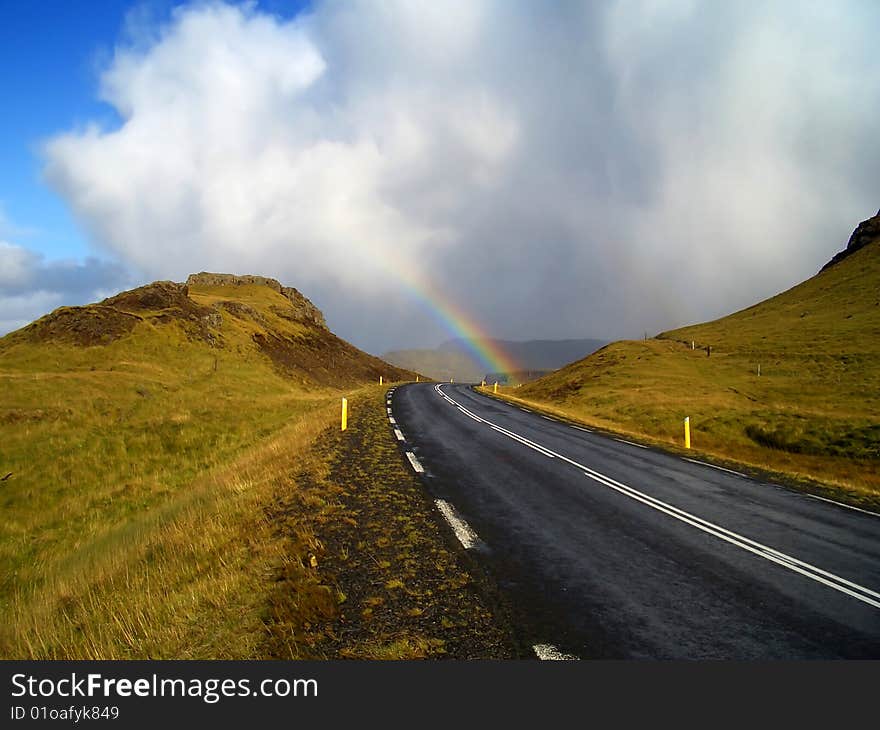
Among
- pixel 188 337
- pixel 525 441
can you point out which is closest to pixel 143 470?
pixel 525 441

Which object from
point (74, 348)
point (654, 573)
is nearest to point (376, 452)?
point (654, 573)

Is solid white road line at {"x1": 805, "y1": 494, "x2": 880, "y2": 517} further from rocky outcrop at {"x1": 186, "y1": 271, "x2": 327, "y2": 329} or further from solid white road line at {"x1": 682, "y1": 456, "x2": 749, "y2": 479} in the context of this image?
rocky outcrop at {"x1": 186, "y1": 271, "x2": 327, "y2": 329}

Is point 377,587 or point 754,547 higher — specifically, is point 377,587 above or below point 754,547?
above

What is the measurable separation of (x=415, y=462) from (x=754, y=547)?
7.30 metres

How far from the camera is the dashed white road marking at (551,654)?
383cm

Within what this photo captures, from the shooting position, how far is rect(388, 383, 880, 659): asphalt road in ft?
14.1

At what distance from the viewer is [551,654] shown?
389cm

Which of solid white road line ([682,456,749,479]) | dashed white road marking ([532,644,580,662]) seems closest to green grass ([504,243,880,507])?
solid white road line ([682,456,749,479])

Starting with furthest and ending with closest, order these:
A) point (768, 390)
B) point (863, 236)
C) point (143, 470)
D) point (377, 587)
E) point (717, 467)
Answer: point (863, 236) → point (768, 390) → point (143, 470) → point (717, 467) → point (377, 587)

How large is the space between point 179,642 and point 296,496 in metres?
4.29

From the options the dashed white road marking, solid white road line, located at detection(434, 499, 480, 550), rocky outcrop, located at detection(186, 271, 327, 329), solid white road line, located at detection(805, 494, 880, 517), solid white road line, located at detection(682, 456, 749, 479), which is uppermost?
rocky outcrop, located at detection(186, 271, 327, 329)

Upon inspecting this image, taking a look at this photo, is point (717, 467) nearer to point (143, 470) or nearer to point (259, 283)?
point (143, 470)

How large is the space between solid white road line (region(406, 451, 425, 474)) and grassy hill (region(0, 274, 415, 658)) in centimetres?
302

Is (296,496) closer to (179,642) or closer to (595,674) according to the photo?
(179,642)
